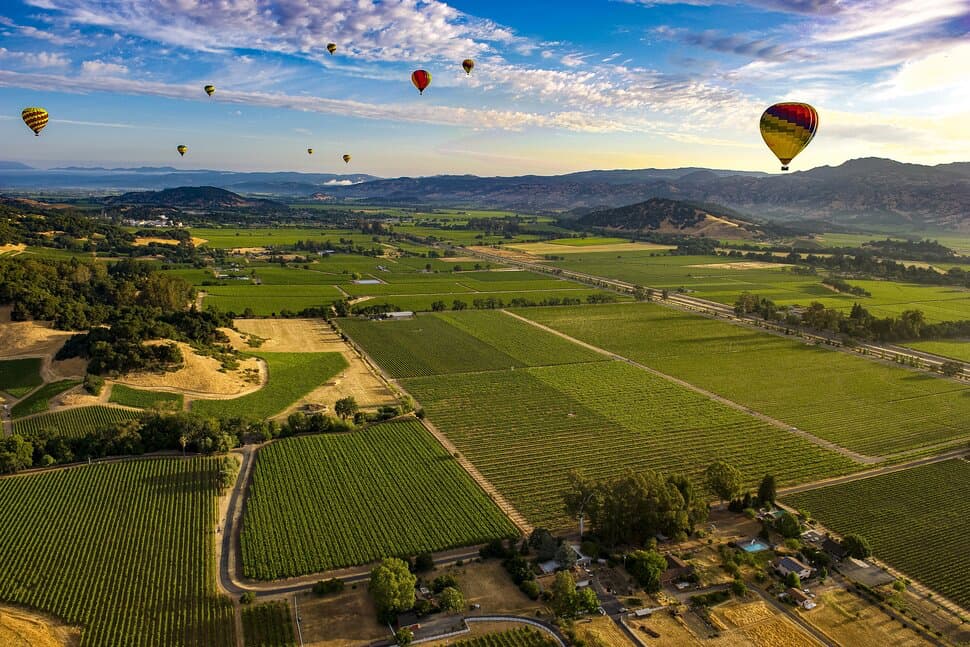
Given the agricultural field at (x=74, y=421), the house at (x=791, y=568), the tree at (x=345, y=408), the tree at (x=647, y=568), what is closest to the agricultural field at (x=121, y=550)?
the agricultural field at (x=74, y=421)

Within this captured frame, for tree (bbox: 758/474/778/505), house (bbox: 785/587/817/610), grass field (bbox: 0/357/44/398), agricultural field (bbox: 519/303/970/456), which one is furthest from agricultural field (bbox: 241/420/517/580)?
agricultural field (bbox: 519/303/970/456)

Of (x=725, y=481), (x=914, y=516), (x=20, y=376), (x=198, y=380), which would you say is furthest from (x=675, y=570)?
(x=20, y=376)

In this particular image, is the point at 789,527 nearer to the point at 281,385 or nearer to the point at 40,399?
the point at 281,385

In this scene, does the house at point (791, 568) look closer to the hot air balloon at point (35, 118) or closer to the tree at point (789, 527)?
the tree at point (789, 527)

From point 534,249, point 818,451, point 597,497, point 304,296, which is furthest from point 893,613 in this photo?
point 534,249

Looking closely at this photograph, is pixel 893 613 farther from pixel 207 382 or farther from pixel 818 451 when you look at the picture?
pixel 207 382

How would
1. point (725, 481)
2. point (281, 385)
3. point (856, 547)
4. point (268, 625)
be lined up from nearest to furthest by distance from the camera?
point (268, 625)
point (856, 547)
point (725, 481)
point (281, 385)

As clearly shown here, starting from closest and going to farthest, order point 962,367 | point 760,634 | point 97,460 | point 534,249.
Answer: point 760,634 < point 97,460 < point 962,367 < point 534,249
